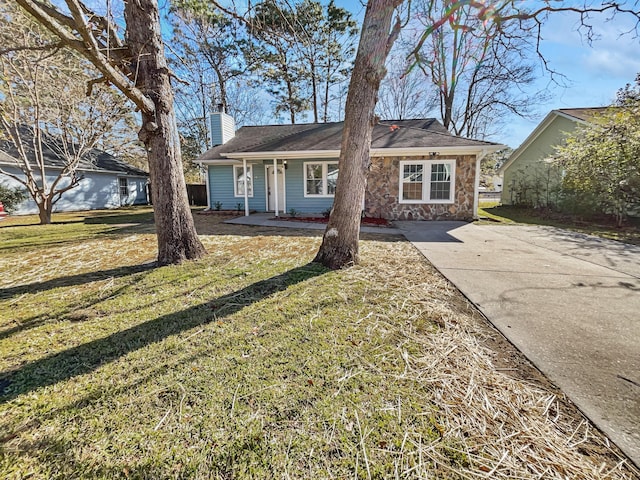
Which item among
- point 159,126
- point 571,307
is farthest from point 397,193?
point 159,126

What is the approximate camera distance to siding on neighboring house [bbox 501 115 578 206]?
13.2 meters

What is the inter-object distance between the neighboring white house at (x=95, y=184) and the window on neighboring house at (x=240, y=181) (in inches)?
285

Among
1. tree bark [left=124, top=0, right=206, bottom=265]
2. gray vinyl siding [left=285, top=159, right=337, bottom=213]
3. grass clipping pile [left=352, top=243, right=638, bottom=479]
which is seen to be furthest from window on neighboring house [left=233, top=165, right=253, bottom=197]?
grass clipping pile [left=352, top=243, right=638, bottom=479]

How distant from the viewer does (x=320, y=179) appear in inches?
453

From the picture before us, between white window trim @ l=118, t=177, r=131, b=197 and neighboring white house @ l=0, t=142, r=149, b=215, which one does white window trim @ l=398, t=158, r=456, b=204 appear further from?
white window trim @ l=118, t=177, r=131, b=197

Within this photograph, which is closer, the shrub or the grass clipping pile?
the grass clipping pile

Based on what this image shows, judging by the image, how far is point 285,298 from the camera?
3.39m

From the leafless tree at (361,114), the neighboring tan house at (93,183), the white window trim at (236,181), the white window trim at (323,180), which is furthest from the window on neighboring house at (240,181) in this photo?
the leafless tree at (361,114)

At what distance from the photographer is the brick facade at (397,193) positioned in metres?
10.1

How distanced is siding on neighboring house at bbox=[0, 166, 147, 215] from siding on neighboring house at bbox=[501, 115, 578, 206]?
22715 millimetres

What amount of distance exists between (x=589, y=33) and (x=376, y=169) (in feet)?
20.2

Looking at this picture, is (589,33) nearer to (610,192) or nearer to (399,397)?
(610,192)

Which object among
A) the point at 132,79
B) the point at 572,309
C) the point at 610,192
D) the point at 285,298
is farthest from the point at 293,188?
the point at 610,192

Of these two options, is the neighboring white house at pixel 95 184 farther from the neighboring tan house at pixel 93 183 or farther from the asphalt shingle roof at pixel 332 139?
the asphalt shingle roof at pixel 332 139
